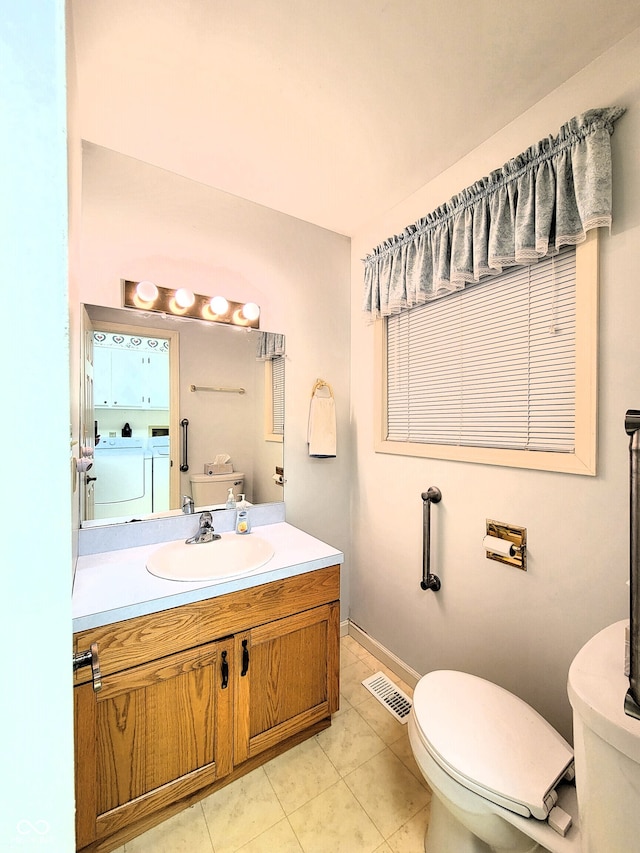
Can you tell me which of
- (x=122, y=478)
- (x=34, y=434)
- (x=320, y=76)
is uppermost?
(x=320, y=76)

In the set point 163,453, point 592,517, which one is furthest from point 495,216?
point 163,453

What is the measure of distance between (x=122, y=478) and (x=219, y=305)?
93 centimetres

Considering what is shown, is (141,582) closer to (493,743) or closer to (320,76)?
(493,743)

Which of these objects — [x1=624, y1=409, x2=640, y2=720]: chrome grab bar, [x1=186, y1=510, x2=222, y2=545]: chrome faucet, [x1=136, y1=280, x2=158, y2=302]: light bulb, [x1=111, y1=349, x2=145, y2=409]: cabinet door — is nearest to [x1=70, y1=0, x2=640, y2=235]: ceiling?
[x1=136, y1=280, x2=158, y2=302]: light bulb

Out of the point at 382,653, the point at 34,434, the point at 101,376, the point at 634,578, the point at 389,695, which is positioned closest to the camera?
the point at 34,434

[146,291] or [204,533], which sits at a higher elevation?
[146,291]

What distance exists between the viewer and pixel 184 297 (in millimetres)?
1632

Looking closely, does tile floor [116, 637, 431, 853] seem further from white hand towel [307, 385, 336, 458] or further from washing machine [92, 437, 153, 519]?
white hand towel [307, 385, 336, 458]

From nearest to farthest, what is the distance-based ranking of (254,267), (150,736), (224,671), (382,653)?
(150,736) < (224,671) < (254,267) < (382,653)

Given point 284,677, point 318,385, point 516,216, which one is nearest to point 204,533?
point 284,677

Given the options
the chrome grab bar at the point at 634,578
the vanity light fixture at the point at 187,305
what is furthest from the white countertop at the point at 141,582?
the vanity light fixture at the point at 187,305

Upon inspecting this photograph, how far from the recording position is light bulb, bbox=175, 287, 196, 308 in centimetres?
162

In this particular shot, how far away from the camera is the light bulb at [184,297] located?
1.62m

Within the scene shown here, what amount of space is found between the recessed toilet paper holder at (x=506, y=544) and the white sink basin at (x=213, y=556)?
875 mm
